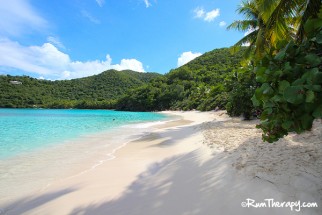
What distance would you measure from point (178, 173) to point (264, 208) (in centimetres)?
211

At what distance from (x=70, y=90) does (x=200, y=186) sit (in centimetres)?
10958

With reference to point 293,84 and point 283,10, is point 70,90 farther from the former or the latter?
point 293,84

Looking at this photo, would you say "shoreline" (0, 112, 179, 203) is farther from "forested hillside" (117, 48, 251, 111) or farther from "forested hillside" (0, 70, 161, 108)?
"forested hillside" (0, 70, 161, 108)

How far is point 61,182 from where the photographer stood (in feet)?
16.6

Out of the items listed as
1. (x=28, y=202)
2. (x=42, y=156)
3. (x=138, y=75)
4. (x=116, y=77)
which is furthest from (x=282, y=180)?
(x=138, y=75)

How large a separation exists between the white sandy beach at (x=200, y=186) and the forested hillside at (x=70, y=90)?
262ft

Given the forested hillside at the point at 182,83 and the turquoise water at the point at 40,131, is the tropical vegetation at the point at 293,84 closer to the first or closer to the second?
the turquoise water at the point at 40,131

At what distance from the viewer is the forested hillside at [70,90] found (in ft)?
278

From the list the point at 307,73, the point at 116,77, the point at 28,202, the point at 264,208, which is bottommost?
the point at 28,202

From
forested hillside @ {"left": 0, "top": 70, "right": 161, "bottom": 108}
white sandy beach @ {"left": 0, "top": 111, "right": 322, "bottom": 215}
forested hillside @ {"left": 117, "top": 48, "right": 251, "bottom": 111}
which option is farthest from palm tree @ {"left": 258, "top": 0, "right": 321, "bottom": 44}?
forested hillside @ {"left": 0, "top": 70, "right": 161, "bottom": 108}

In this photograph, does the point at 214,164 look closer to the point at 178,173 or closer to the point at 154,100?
the point at 178,173

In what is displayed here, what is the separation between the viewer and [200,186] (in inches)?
154

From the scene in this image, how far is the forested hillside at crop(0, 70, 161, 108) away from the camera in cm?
8469

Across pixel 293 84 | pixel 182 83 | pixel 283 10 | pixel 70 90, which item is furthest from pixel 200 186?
pixel 70 90
